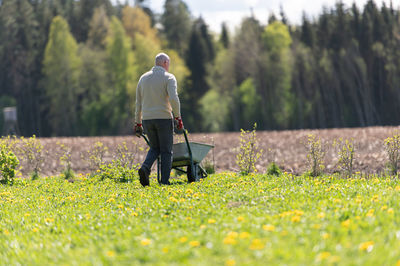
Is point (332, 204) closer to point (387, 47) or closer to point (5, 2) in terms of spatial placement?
point (387, 47)

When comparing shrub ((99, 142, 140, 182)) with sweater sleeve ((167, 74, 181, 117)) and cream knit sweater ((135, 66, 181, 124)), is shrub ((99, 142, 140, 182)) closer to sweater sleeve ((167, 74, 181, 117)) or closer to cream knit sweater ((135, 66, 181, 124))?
→ cream knit sweater ((135, 66, 181, 124))

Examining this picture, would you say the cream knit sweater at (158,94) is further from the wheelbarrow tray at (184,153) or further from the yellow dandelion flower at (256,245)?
the yellow dandelion flower at (256,245)

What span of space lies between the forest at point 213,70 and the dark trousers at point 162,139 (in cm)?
3831

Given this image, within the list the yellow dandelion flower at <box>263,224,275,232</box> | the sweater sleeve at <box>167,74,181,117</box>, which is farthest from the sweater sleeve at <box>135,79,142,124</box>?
the yellow dandelion flower at <box>263,224,275,232</box>

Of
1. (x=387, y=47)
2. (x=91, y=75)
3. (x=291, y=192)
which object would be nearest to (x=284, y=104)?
(x=387, y=47)

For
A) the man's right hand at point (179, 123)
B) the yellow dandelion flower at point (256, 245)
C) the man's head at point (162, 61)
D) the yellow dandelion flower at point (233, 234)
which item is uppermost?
the man's head at point (162, 61)

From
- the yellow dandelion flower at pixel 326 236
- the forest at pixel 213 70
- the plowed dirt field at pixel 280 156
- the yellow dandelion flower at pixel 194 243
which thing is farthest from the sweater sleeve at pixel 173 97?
the forest at pixel 213 70

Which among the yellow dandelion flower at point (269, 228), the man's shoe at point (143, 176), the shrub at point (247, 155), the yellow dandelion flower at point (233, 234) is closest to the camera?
the yellow dandelion flower at point (233, 234)

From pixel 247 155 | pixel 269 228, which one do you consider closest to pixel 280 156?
pixel 247 155

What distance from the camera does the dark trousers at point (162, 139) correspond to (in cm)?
847

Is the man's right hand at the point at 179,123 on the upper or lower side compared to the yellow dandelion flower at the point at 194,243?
upper

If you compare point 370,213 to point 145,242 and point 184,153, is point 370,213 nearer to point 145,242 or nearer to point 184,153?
point 145,242

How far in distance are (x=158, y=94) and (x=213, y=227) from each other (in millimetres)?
4154

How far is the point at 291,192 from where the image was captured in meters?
6.55
